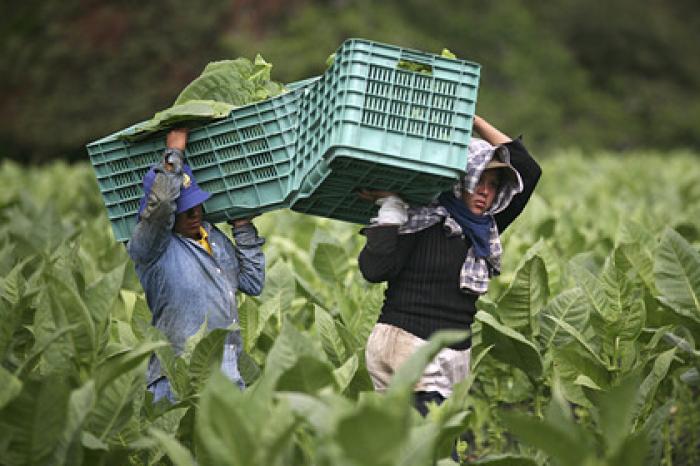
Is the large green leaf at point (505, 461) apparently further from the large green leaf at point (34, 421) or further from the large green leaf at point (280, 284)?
the large green leaf at point (280, 284)

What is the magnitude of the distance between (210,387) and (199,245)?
52.6 inches

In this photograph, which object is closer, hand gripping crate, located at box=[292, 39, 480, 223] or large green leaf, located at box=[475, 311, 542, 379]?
hand gripping crate, located at box=[292, 39, 480, 223]

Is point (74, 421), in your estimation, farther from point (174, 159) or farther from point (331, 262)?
point (331, 262)

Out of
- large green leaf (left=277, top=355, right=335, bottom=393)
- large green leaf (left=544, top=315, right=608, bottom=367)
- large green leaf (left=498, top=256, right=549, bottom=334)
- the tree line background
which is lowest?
large green leaf (left=277, top=355, right=335, bottom=393)

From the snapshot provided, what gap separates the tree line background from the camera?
21547mm

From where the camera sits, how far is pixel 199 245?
4004 mm

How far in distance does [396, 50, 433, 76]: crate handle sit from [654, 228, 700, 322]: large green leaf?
129 cm

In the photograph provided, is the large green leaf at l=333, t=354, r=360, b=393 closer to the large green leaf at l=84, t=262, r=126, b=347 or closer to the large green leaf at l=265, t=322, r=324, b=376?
the large green leaf at l=265, t=322, r=324, b=376

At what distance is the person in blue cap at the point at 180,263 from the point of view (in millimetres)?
3814

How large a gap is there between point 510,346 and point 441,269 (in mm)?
669

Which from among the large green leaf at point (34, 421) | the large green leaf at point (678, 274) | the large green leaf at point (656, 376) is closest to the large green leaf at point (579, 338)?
the large green leaf at point (678, 274)

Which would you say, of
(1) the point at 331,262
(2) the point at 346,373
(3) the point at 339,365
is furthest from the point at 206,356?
(1) the point at 331,262

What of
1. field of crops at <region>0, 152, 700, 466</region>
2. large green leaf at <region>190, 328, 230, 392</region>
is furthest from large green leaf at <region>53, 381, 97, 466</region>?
large green leaf at <region>190, 328, 230, 392</region>

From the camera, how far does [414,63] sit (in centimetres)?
353
